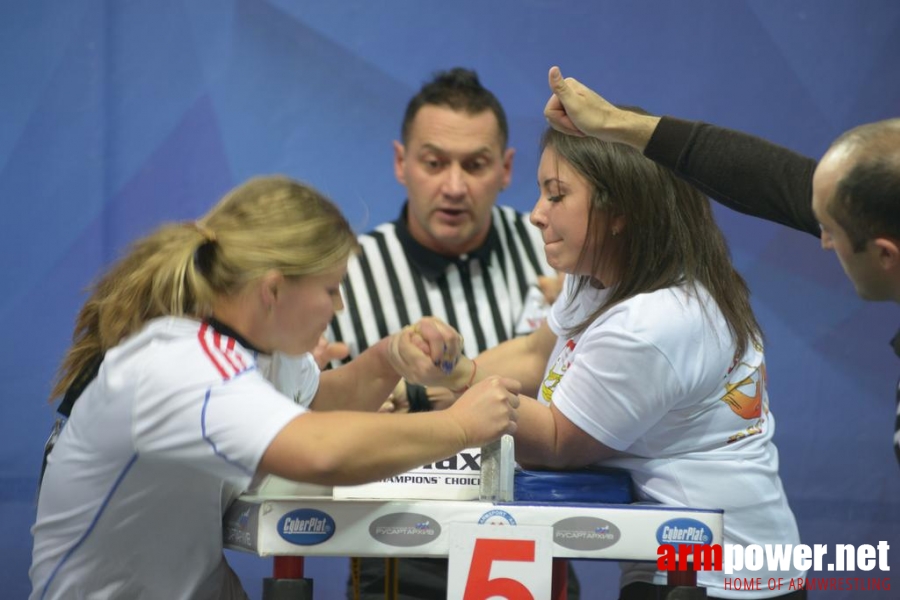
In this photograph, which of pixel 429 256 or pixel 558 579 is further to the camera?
pixel 429 256

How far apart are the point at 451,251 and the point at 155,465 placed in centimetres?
165

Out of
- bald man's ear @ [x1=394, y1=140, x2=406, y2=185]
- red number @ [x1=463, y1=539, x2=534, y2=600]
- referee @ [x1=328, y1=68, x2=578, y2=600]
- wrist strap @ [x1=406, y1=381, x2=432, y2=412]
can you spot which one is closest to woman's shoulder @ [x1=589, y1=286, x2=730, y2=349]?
red number @ [x1=463, y1=539, x2=534, y2=600]

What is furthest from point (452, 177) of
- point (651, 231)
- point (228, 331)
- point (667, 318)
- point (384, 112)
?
point (228, 331)

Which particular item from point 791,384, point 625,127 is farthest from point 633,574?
point 791,384

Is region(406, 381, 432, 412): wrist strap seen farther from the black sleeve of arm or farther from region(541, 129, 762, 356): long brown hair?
the black sleeve of arm

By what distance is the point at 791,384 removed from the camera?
12.8 ft

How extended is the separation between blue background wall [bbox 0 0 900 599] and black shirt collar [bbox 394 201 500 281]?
0.77 metres

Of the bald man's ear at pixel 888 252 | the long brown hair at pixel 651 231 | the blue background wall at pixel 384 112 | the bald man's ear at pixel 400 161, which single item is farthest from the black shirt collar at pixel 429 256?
the bald man's ear at pixel 888 252

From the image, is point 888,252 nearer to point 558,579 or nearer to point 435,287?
point 558,579

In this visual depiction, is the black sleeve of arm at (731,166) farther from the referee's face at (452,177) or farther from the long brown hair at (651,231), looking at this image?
the referee's face at (452,177)

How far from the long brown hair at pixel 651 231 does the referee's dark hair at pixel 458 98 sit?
4.02 ft

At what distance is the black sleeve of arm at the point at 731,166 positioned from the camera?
1820mm

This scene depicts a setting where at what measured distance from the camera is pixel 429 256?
10.2ft

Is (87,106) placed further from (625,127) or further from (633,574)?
(633,574)
